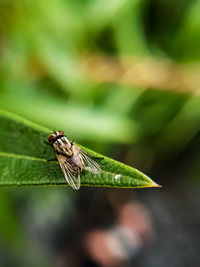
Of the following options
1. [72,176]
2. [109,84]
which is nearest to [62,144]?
[72,176]

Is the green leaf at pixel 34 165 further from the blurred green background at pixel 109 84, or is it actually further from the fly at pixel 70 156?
the blurred green background at pixel 109 84

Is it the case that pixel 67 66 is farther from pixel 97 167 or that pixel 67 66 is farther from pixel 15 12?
pixel 97 167

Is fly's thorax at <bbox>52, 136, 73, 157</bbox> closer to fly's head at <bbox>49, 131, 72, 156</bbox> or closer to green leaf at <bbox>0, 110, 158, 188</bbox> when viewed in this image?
fly's head at <bbox>49, 131, 72, 156</bbox>

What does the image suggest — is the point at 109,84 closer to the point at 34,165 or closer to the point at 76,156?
the point at 76,156

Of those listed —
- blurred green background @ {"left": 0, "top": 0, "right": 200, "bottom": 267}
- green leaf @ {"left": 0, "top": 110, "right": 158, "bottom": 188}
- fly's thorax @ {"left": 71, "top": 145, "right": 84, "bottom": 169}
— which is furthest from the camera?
blurred green background @ {"left": 0, "top": 0, "right": 200, "bottom": 267}

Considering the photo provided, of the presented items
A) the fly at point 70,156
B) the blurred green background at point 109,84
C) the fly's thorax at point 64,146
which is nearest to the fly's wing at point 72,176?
the fly at point 70,156

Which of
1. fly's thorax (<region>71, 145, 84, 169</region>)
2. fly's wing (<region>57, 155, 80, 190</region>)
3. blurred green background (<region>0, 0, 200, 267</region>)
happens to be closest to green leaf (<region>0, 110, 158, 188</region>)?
fly's wing (<region>57, 155, 80, 190</region>)

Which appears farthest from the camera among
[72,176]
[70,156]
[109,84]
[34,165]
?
[109,84]
